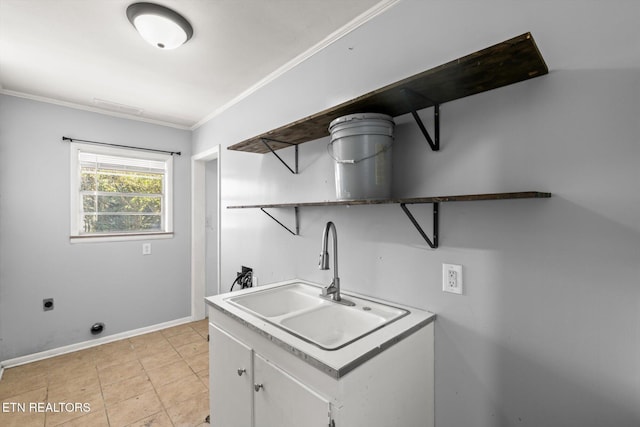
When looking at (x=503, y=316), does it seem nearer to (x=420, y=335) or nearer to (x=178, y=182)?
(x=420, y=335)

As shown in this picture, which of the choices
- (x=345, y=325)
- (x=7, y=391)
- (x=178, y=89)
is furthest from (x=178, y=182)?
(x=345, y=325)

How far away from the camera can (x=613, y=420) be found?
0.90 meters

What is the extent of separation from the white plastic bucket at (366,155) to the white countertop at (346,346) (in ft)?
1.81

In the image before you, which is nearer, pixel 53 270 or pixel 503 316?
pixel 503 316

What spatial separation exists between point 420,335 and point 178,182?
11.0 feet

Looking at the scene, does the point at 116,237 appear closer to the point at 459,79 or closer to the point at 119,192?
the point at 119,192

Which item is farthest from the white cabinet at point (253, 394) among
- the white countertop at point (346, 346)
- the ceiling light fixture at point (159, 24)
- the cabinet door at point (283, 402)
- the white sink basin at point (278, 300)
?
the ceiling light fixture at point (159, 24)

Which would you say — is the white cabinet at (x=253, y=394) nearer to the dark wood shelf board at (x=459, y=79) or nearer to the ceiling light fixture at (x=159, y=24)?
the dark wood shelf board at (x=459, y=79)

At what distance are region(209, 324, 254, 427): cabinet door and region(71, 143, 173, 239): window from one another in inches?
90.4

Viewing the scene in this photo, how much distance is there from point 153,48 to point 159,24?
442 millimetres

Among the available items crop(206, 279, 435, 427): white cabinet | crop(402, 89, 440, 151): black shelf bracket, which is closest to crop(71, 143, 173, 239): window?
crop(206, 279, 435, 427): white cabinet

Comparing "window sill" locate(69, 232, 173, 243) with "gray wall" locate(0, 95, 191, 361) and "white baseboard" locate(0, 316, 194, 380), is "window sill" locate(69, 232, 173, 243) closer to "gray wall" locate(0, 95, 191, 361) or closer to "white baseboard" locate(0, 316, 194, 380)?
"gray wall" locate(0, 95, 191, 361)

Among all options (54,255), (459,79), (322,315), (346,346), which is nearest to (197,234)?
(54,255)

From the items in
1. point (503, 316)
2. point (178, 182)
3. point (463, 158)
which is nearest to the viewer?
point (503, 316)
